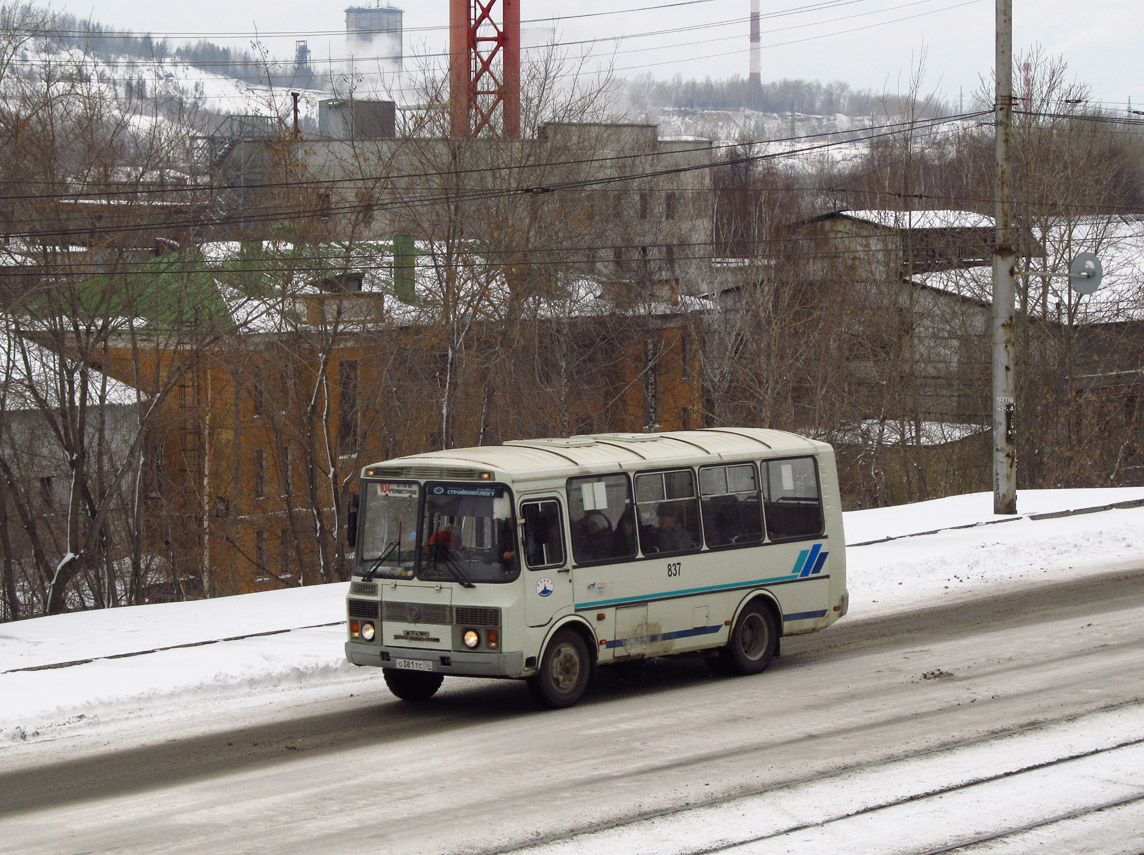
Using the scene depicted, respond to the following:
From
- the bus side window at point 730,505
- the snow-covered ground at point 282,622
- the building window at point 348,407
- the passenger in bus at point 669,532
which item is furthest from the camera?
the building window at point 348,407

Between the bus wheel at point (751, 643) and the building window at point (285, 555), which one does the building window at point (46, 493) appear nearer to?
the building window at point (285, 555)

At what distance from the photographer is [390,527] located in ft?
40.6

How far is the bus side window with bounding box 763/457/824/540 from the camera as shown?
1402cm

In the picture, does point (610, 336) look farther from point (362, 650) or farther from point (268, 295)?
point (362, 650)

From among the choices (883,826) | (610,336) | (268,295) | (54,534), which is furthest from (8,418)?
(883,826)

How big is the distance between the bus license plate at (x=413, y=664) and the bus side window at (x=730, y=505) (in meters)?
3.21

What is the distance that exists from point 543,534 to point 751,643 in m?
3.09

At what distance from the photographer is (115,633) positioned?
16062mm

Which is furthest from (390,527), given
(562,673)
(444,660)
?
(562,673)

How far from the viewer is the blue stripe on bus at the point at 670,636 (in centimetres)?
1261

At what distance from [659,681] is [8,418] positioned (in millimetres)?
24565

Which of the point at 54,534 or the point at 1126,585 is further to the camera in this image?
the point at 54,534

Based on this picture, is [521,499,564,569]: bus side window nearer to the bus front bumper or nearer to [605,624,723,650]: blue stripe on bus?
the bus front bumper

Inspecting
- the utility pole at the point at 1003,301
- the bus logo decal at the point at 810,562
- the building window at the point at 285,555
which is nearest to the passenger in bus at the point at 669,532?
the bus logo decal at the point at 810,562
